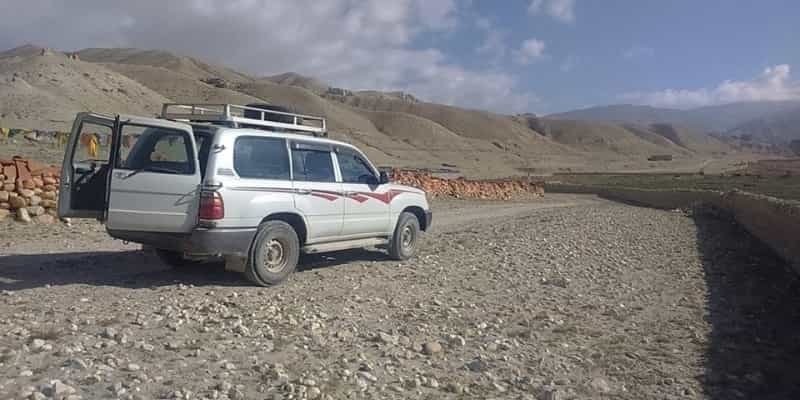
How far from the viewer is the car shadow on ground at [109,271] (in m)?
7.79

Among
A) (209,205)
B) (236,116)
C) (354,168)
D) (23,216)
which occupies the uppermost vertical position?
(236,116)

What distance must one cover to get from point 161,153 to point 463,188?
1061 inches

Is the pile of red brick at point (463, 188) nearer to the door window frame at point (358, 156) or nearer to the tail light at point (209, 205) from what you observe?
the door window frame at point (358, 156)

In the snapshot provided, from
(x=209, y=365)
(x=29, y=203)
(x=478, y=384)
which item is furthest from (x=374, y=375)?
(x=29, y=203)

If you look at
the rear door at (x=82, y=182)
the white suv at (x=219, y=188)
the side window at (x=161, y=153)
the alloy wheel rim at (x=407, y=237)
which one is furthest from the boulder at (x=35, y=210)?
the alloy wheel rim at (x=407, y=237)

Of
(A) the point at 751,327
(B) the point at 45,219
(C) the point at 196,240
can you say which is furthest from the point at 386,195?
(B) the point at 45,219

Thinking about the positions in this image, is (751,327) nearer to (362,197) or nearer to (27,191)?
(362,197)

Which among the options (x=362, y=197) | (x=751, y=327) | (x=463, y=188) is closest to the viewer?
(x=751, y=327)

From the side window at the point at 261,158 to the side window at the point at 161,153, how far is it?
55 centimetres

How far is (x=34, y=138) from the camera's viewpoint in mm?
29797

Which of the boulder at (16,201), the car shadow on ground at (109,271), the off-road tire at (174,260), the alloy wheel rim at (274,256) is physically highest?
the boulder at (16,201)

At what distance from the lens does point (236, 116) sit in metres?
8.20

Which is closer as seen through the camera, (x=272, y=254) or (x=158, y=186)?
(x=158, y=186)

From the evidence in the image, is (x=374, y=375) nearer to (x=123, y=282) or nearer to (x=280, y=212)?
(x=280, y=212)
